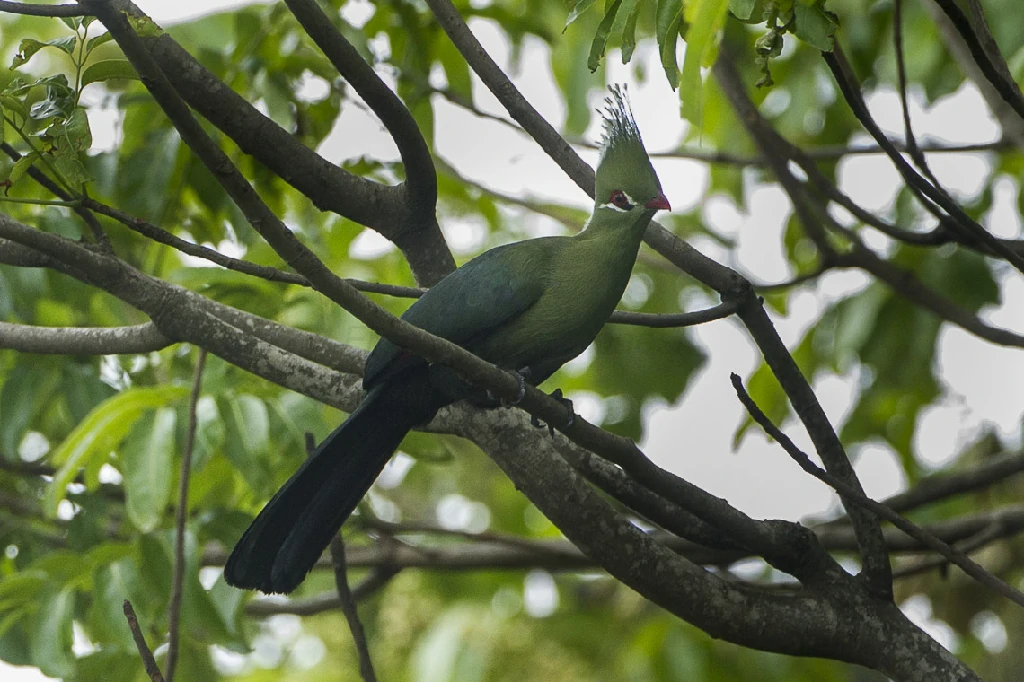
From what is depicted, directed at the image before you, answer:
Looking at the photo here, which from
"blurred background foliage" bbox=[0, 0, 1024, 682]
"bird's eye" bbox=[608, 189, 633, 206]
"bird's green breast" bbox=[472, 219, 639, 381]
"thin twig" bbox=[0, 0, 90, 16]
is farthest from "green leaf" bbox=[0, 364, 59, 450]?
"bird's eye" bbox=[608, 189, 633, 206]

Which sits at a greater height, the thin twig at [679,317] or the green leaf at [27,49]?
the thin twig at [679,317]

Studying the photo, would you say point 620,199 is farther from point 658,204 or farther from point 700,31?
point 700,31

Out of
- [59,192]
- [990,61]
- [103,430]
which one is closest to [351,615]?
[103,430]

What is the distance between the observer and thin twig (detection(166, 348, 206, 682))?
2.53 metres

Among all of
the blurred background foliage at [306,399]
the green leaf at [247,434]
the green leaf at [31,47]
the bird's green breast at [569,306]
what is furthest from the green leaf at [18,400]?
the green leaf at [31,47]

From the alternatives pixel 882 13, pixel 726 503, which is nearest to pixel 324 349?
pixel 726 503

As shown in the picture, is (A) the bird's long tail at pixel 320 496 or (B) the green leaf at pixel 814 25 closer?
(B) the green leaf at pixel 814 25

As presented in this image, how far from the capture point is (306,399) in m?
3.11

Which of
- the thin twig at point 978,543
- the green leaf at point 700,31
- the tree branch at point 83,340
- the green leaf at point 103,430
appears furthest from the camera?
the thin twig at point 978,543

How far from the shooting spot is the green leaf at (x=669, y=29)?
1973 millimetres

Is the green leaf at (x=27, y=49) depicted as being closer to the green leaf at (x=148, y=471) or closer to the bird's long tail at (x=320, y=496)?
the bird's long tail at (x=320, y=496)

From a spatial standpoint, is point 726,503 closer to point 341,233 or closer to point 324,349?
point 324,349

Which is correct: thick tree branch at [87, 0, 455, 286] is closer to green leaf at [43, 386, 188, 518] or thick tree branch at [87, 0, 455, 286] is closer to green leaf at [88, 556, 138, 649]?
green leaf at [43, 386, 188, 518]

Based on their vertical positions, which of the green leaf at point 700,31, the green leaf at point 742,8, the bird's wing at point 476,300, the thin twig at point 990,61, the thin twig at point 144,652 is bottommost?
the thin twig at point 144,652
